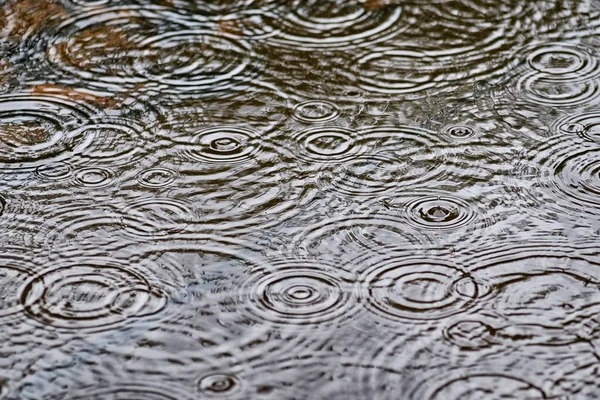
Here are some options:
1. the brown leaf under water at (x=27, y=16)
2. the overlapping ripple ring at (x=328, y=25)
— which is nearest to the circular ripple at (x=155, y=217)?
the overlapping ripple ring at (x=328, y=25)

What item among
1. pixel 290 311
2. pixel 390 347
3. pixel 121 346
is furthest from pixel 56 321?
pixel 390 347

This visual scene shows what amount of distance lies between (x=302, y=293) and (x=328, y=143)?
22.5 inches

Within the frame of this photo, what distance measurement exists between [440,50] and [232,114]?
26.8 inches

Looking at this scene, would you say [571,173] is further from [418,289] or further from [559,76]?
[418,289]

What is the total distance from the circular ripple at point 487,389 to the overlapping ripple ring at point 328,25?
1.33 meters

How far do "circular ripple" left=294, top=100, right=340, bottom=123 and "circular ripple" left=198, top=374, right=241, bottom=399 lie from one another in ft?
3.00

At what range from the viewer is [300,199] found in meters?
2.11

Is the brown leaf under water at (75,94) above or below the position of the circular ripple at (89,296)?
above

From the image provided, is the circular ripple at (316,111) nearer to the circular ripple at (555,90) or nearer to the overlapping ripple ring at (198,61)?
the overlapping ripple ring at (198,61)

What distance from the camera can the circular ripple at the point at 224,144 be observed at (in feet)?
7.36

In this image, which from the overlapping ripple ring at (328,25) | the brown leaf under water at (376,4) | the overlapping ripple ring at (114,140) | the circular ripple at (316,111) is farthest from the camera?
the brown leaf under water at (376,4)

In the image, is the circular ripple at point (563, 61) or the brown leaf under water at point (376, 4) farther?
the brown leaf under water at point (376, 4)

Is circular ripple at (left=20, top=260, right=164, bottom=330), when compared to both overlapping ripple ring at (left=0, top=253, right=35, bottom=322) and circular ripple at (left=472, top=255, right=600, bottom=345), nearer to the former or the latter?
overlapping ripple ring at (left=0, top=253, right=35, bottom=322)

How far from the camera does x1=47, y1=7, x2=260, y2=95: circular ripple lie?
8.36 ft
